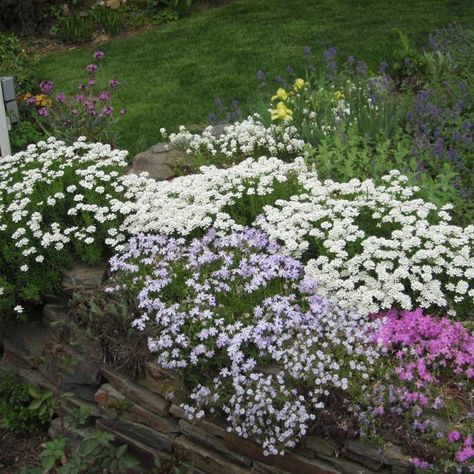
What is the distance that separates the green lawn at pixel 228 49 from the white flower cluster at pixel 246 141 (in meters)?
1.20

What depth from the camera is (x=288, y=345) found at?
13.2 ft

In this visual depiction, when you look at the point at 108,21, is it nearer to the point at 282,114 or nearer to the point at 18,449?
the point at 282,114

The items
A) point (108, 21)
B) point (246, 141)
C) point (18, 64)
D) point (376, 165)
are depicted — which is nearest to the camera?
point (376, 165)

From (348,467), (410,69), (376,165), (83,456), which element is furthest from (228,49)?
(83,456)

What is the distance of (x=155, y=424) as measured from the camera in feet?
14.3

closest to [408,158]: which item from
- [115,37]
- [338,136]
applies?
[338,136]

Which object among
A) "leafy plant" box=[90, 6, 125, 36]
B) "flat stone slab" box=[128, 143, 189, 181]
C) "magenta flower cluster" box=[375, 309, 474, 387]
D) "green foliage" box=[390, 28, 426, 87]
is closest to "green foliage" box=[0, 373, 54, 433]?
"flat stone slab" box=[128, 143, 189, 181]

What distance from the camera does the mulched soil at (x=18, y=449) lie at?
16.3 ft

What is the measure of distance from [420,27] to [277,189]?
22.2 feet

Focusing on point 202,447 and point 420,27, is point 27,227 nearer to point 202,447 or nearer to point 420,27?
point 202,447

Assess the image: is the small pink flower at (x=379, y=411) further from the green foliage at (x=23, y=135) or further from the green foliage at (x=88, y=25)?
the green foliage at (x=88, y=25)

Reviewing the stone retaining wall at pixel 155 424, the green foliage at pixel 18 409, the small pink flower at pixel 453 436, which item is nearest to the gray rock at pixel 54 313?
the stone retaining wall at pixel 155 424

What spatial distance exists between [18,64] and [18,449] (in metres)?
6.52

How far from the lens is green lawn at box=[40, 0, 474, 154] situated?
29.4 ft
